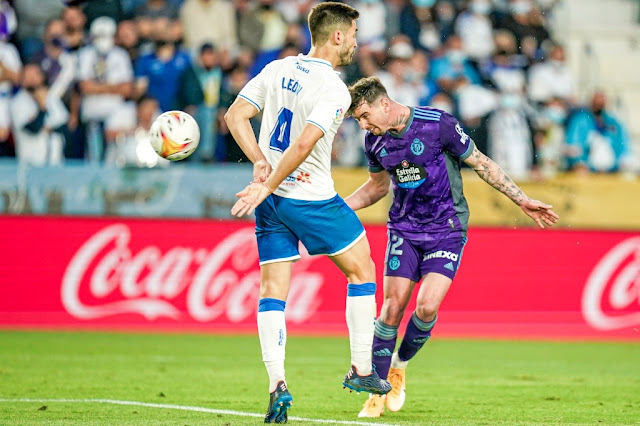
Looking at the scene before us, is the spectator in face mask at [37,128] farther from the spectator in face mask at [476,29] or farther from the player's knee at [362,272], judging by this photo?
the player's knee at [362,272]

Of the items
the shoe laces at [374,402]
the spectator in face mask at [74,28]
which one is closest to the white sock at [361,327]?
the shoe laces at [374,402]

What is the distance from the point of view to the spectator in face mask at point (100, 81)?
14305 millimetres

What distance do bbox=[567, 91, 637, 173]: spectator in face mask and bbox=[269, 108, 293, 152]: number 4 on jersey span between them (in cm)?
986

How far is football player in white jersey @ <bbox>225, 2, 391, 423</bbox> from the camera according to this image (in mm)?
6141

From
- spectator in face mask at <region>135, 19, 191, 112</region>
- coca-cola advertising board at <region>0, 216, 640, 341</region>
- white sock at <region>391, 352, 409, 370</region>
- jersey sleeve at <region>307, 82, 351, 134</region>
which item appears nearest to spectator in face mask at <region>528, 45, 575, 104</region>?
coca-cola advertising board at <region>0, 216, 640, 341</region>

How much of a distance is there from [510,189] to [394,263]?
0.99m

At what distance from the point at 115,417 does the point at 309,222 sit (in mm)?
1816

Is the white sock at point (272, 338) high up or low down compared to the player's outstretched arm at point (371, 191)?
down

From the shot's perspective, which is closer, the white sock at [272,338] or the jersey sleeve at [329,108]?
the jersey sleeve at [329,108]

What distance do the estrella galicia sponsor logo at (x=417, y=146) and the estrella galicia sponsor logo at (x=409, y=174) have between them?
0.09 m

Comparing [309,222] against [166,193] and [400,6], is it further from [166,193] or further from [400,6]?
[400,6]

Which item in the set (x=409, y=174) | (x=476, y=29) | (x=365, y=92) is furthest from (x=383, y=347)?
(x=476, y=29)

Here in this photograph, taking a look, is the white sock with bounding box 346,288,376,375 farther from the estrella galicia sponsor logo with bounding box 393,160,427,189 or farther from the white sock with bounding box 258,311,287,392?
the estrella galicia sponsor logo with bounding box 393,160,427,189

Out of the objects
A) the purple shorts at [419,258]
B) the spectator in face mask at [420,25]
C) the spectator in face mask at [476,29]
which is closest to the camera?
the purple shorts at [419,258]
